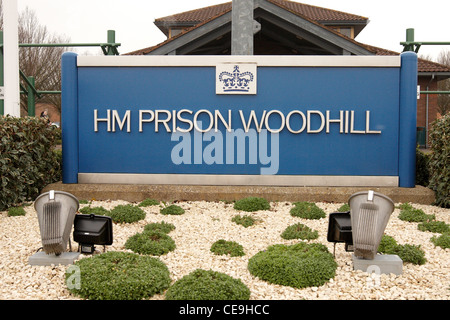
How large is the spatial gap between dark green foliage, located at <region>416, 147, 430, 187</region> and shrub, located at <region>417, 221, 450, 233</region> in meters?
2.15

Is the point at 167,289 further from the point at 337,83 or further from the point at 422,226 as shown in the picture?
the point at 337,83

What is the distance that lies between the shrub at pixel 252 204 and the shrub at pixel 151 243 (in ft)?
5.06

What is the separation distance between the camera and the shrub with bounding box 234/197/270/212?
19.6 ft

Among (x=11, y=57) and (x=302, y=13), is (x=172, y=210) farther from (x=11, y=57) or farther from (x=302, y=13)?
(x=302, y=13)

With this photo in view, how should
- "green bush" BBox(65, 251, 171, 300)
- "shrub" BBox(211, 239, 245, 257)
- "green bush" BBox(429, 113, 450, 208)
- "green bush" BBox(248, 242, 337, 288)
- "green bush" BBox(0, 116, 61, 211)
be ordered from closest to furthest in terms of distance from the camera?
"green bush" BBox(65, 251, 171, 300)
"green bush" BBox(248, 242, 337, 288)
"shrub" BBox(211, 239, 245, 257)
"green bush" BBox(0, 116, 61, 211)
"green bush" BBox(429, 113, 450, 208)

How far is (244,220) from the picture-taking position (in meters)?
5.42

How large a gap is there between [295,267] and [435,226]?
245cm

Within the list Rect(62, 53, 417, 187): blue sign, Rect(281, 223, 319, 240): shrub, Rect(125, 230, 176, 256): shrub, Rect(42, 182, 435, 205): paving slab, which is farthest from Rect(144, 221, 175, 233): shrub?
Rect(62, 53, 417, 187): blue sign

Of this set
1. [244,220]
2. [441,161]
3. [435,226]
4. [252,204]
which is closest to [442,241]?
[435,226]

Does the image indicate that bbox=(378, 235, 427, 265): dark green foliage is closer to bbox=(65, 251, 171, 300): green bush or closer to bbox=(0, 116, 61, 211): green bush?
Answer: bbox=(65, 251, 171, 300): green bush

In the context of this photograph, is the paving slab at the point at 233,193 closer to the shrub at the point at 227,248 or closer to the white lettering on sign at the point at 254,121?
the white lettering on sign at the point at 254,121

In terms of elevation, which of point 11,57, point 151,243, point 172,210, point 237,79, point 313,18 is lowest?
point 151,243
